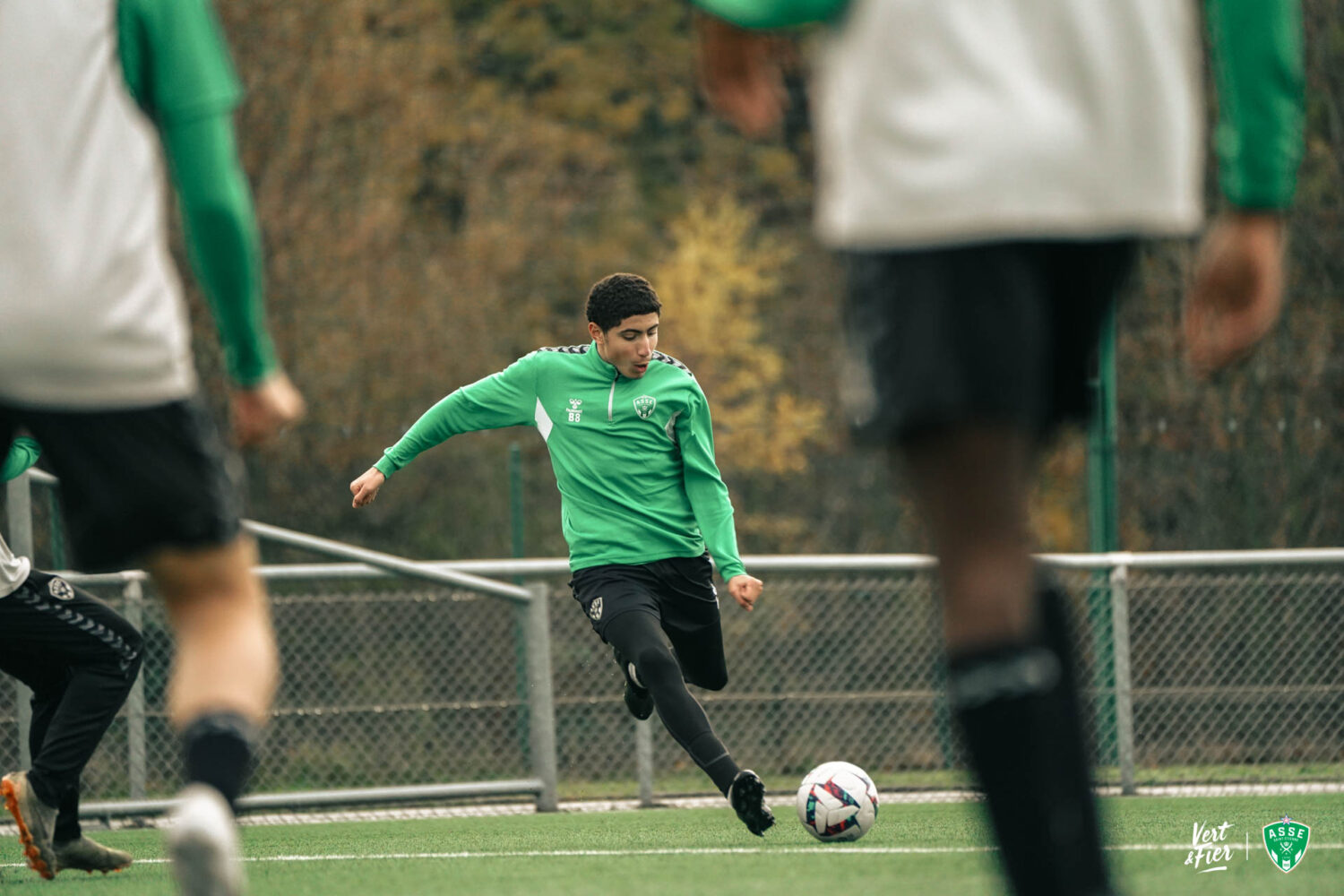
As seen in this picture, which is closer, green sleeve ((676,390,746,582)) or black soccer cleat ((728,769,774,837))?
black soccer cleat ((728,769,774,837))

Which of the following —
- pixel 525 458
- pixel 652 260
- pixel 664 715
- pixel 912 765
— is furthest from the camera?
pixel 652 260

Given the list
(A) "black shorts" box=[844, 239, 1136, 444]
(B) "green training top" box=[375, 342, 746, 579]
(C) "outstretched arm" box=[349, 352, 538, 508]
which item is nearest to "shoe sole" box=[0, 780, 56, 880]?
(B) "green training top" box=[375, 342, 746, 579]

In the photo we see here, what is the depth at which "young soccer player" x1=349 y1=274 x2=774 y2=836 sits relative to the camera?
20.9 ft

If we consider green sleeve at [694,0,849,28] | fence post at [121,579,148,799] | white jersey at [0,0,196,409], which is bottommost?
fence post at [121,579,148,799]

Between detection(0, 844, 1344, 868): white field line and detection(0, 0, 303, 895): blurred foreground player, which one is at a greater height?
detection(0, 0, 303, 895): blurred foreground player

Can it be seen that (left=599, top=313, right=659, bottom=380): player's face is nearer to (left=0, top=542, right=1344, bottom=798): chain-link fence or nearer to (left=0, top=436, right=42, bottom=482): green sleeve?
(left=0, top=436, right=42, bottom=482): green sleeve

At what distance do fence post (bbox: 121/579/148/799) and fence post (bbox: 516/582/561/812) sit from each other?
1.78 m

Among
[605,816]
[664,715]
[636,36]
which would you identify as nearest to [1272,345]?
[605,816]

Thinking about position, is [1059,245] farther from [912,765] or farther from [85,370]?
[912,765]

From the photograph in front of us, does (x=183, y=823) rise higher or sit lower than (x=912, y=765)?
higher

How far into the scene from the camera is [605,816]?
775 cm

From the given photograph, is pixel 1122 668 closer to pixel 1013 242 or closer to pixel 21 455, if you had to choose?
pixel 21 455

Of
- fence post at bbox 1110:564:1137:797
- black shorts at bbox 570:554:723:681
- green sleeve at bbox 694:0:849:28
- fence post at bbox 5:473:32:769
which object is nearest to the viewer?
green sleeve at bbox 694:0:849:28

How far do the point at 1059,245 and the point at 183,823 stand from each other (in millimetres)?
1324
